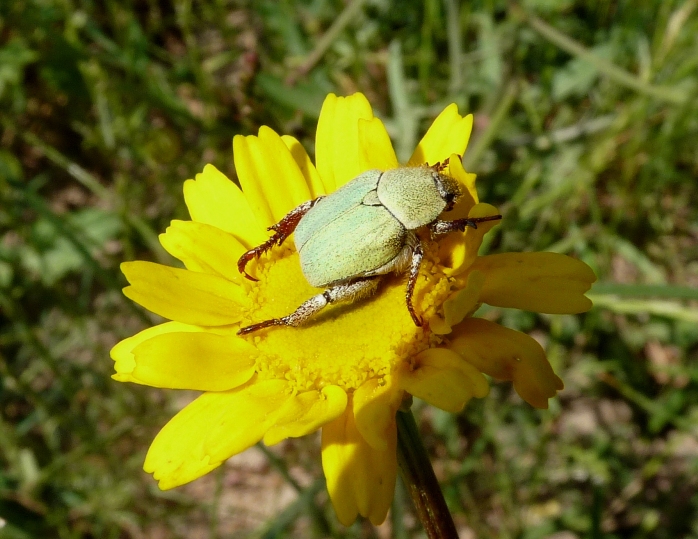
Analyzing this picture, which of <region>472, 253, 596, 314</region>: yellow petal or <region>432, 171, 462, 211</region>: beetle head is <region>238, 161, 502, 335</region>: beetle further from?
<region>472, 253, 596, 314</region>: yellow petal

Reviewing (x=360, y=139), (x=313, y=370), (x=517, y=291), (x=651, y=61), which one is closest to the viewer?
(x=517, y=291)

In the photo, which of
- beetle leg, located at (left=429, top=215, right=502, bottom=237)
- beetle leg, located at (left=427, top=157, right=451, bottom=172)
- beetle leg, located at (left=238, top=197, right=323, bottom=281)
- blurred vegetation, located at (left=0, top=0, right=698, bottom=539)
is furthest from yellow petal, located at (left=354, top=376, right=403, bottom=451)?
blurred vegetation, located at (left=0, top=0, right=698, bottom=539)

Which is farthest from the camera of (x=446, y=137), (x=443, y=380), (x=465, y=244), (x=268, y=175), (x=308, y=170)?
(x=308, y=170)

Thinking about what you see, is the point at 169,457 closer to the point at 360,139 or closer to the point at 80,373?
the point at 360,139

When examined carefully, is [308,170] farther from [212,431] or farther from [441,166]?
[212,431]

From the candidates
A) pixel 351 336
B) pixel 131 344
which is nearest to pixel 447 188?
pixel 351 336

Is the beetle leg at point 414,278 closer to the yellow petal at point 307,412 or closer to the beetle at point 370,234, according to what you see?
the beetle at point 370,234

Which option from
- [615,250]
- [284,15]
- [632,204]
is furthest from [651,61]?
[284,15]
